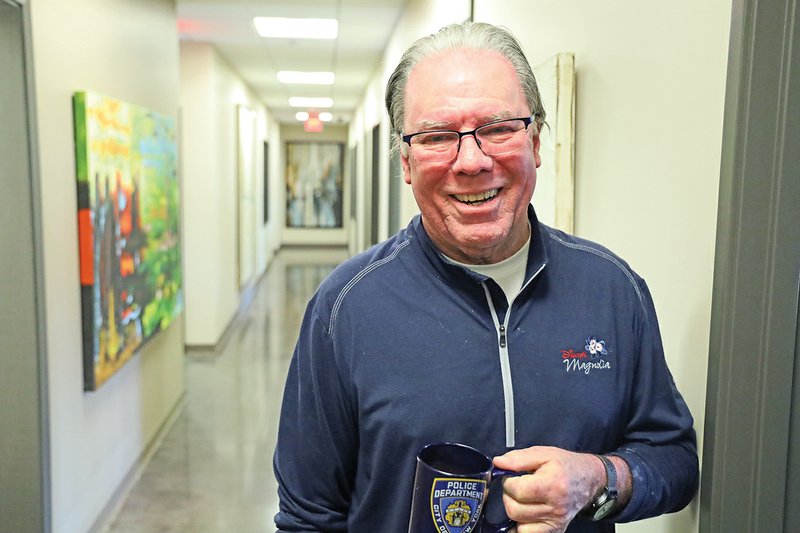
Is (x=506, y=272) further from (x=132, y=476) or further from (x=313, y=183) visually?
(x=313, y=183)

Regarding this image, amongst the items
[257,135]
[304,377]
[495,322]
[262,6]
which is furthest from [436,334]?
[257,135]

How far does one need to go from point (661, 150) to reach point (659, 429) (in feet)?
1.78

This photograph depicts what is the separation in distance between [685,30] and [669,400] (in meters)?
0.64

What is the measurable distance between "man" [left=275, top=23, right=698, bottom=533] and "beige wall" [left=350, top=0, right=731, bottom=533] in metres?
0.17

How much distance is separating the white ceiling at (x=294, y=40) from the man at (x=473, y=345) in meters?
4.27

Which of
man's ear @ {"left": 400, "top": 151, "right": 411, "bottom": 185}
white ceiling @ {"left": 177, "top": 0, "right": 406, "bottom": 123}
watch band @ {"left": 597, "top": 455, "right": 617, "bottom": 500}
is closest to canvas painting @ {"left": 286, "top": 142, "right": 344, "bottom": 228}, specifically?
white ceiling @ {"left": 177, "top": 0, "right": 406, "bottom": 123}

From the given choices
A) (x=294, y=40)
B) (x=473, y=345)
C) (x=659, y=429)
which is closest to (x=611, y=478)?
(x=659, y=429)

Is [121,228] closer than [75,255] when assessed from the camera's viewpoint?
No

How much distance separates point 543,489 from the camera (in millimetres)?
966

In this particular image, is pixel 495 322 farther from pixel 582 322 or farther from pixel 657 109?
pixel 657 109

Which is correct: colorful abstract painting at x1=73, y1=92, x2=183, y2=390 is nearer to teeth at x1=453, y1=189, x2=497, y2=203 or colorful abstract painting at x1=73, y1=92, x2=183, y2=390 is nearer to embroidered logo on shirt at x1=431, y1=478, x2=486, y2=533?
teeth at x1=453, y1=189, x2=497, y2=203

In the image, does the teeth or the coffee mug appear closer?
the coffee mug

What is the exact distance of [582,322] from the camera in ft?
3.79

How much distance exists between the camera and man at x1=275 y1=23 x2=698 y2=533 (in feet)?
3.61
